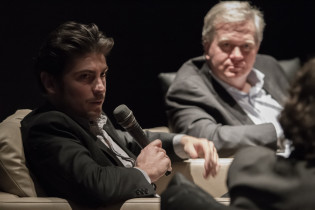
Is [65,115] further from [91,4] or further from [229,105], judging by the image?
[91,4]

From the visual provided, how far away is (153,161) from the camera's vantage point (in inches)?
91.2

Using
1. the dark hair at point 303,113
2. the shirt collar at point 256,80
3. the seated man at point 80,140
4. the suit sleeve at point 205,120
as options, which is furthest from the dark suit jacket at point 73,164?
the shirt collar at point 256,80

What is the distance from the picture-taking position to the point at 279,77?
3.87 metres

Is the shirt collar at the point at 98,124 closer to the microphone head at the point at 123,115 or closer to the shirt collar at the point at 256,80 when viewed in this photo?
the microphone head at the point at 123,115

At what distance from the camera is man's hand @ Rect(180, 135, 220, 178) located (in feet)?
8.18

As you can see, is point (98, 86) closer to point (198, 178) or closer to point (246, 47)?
point (198, 178)

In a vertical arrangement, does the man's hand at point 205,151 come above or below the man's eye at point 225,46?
below

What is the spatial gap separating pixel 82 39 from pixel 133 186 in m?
0.62

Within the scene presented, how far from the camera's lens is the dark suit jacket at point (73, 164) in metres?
2.11

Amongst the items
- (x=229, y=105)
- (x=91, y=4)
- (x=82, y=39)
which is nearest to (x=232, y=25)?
(x=229, y=105)

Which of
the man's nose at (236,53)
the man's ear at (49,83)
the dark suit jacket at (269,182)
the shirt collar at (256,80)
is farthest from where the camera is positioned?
the shirt collar at (256,80)

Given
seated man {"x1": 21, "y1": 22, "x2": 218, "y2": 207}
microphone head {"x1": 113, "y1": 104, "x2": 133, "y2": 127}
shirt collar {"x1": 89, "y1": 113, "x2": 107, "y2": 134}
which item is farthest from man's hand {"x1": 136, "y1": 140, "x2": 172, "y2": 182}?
shirt collar {"x1": 89, "y1": 113, "x2": 107, "y2": 134}

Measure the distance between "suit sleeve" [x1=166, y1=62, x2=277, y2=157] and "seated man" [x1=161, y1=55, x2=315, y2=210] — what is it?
1694mm

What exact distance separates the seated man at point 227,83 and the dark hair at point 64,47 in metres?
1.10
